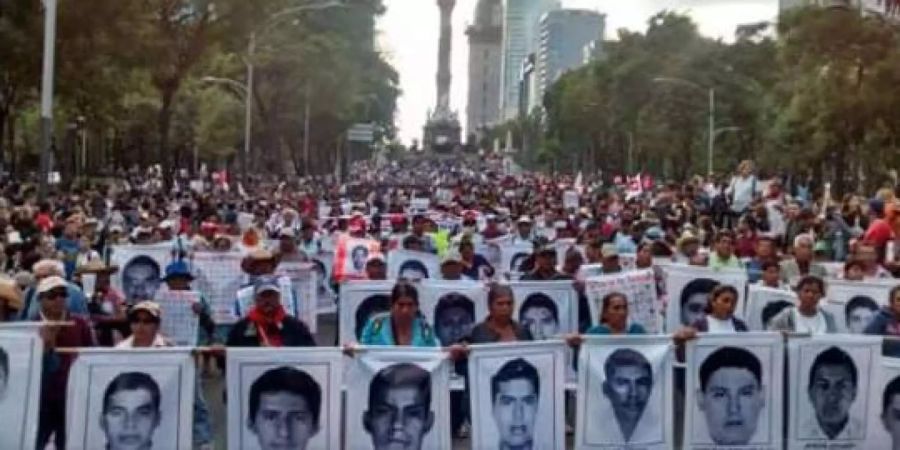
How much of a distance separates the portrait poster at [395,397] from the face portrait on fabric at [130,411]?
1.14m

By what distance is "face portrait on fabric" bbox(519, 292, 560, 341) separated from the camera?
1627 centimetres

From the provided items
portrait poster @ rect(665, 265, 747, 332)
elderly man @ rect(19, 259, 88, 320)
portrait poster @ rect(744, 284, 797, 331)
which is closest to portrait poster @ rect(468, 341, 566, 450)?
elderly man @ rect(19, 259, 88, 320)

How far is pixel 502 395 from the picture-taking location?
1166 centimetres

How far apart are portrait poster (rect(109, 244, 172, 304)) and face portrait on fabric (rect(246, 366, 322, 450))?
9.11 metres

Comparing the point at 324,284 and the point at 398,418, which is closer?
the point at 398,418

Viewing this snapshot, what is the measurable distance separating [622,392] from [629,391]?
5 cm

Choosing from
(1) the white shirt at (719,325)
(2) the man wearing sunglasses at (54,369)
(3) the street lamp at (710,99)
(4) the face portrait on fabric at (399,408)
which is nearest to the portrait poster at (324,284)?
(1) the white shirt at (719,325)

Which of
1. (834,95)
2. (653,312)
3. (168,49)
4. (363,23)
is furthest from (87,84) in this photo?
(363,23)

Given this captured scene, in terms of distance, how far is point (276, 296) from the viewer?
12227 mm

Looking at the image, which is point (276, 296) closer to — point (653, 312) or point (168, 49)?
point (653, 312)

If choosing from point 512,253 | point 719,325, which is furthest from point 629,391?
point 512,253

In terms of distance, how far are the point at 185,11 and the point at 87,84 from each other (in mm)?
6597

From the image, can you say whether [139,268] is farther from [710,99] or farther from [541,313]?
[710,99]

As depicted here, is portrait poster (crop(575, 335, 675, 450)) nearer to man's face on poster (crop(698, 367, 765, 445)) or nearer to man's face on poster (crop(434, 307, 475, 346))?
man's face on poster (crop(698, 367, 765, 445))
